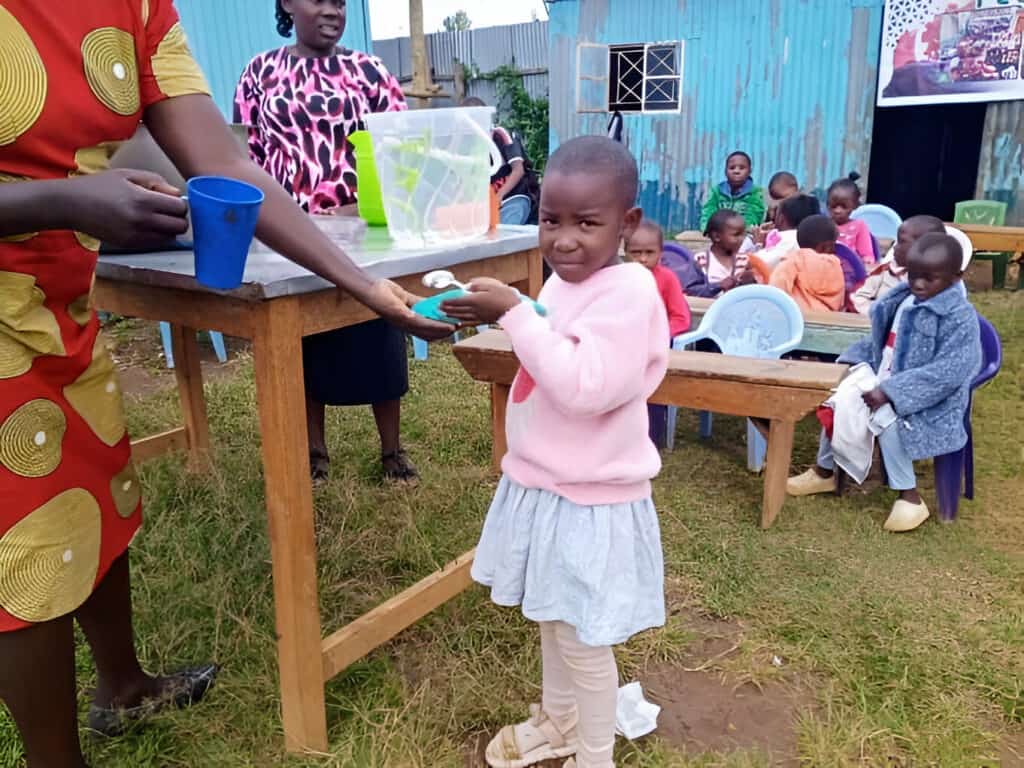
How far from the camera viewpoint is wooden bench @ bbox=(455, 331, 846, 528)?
2.81 m

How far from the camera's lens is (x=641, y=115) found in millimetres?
10320

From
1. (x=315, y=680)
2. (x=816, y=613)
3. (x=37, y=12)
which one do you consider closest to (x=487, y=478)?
(x=816, y=613)

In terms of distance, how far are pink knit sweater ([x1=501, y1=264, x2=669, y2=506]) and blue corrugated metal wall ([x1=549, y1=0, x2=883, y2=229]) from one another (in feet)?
29.4

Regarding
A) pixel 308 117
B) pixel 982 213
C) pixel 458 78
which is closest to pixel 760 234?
pixel 982 213

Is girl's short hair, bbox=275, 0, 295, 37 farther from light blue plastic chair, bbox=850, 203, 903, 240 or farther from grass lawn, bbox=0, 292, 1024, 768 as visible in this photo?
light blue plastic chair, bbox=850, 203, 903, 240

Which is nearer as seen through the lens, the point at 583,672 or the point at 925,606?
the point at 583,672

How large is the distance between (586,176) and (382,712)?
134 cm

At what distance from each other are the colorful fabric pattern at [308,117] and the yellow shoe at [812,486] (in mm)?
2110

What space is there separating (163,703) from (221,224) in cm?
123

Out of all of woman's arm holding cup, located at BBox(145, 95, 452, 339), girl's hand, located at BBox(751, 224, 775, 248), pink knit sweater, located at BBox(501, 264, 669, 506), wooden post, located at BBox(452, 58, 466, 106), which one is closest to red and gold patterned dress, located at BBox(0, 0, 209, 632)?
woman's arm holding cup, located at BBox(145, 95, 452, 339)

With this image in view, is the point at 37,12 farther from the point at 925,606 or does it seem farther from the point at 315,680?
the point at 925,606

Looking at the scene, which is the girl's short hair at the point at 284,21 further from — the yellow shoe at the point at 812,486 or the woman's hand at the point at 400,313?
the yellow shoe at the point at 812,486

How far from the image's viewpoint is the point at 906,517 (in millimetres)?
3010

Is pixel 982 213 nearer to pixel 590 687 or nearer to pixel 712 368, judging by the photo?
pixel 712 368
